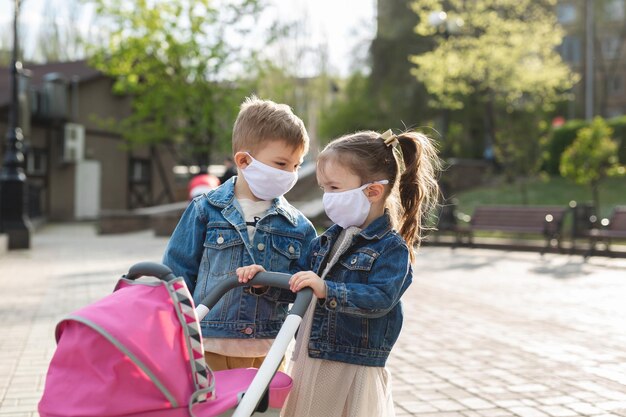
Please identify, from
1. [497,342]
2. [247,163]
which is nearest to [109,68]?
[497,342]

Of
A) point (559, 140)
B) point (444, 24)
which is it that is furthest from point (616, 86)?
point (444, 24)

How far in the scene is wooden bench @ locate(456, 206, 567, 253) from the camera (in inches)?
619

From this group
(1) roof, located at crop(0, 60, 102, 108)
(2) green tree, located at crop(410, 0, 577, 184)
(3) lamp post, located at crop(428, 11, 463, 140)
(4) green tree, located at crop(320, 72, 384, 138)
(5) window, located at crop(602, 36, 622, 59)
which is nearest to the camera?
(3) lamp post, located at crop(428, 11, 463, 140)

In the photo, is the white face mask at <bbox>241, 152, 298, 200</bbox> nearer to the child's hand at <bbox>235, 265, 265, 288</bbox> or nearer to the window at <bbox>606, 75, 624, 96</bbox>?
the child's hand at <bbox>235, 265, 265, 288</bbox>

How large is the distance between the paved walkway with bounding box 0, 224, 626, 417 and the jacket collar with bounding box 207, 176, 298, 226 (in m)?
1.88

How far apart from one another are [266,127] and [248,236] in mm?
391

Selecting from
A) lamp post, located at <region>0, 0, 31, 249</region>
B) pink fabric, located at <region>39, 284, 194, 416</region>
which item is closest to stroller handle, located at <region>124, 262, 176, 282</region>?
pink fabric, located at <region>39, 284, 194, 416</region>

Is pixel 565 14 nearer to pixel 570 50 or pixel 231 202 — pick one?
pixel 570 50

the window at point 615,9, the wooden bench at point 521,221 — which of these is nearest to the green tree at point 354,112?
the window at point 615,9

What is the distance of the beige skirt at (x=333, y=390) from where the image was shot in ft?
8.91

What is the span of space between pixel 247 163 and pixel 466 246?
1513 centimetres

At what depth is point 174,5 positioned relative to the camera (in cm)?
2702

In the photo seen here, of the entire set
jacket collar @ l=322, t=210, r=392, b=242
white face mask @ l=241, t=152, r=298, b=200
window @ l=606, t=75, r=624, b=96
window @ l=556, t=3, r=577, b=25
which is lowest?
jacket collar @ l=322, t=210, r=392, b=242

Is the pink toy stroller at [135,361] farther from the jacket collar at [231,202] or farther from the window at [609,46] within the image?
the window at [609,46]
